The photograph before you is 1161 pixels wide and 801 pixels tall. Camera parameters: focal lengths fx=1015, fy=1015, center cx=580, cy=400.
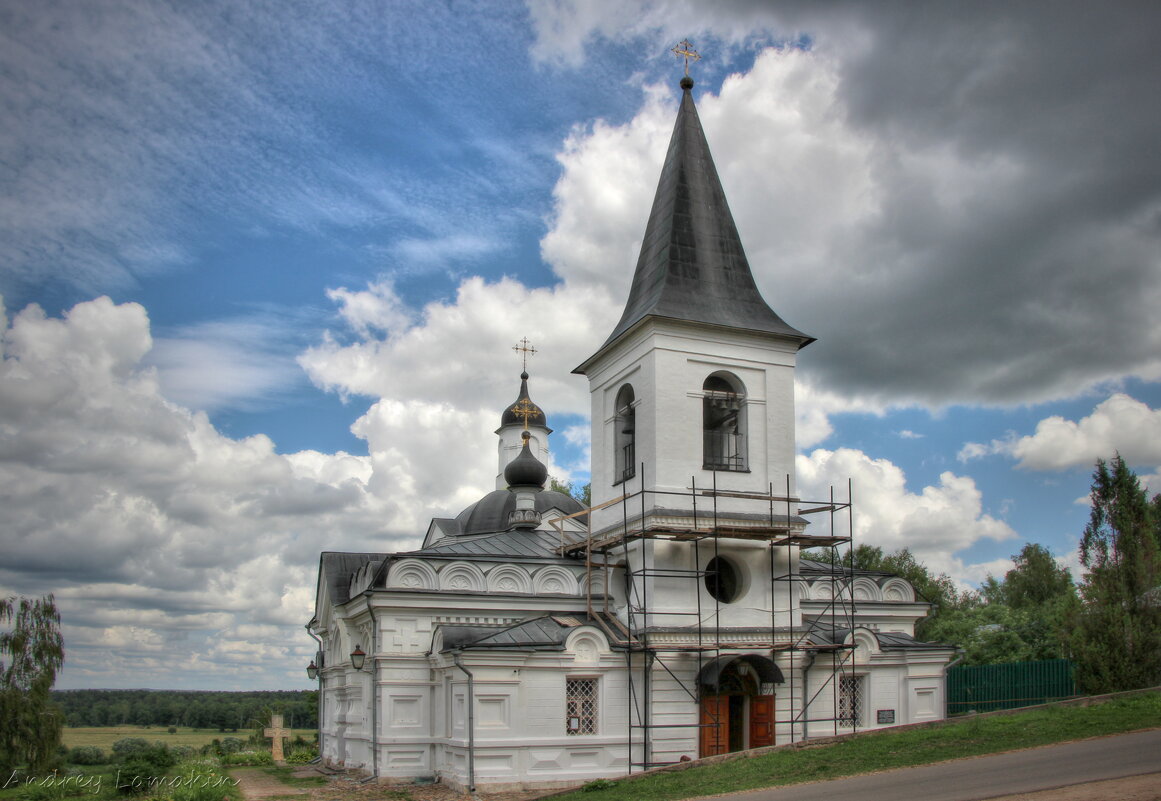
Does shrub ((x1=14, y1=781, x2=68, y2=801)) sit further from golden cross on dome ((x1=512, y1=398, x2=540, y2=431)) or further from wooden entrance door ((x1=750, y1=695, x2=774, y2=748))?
golden cross on dome ((x1=512, y1=398, x2=540, y2=431))

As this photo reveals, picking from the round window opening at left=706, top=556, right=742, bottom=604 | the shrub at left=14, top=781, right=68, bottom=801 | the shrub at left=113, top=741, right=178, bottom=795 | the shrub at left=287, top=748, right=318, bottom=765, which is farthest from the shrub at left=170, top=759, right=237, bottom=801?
the round window opening at left=706, top=556, right=742, bottom=604

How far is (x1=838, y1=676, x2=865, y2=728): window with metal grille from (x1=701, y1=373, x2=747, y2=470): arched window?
4.73 m

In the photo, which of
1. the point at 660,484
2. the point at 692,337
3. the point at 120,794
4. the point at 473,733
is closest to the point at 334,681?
the point at 120,794

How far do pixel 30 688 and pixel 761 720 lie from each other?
23516 millimetres

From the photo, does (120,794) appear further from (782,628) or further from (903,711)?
(903,711)

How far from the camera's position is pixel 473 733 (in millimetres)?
17531

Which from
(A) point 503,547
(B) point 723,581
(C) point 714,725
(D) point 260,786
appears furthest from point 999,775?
(D) point 260,786

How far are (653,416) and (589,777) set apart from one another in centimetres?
682

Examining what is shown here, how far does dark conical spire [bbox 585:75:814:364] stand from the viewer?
21.0 m

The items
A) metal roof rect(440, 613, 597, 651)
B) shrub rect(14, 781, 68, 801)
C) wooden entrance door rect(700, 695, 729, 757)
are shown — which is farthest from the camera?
shrub rect(14, 781, 68, 801)

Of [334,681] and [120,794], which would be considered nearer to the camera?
A: [120,794]

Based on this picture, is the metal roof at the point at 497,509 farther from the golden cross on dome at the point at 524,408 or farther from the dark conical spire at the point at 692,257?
the dark conical spire at the point at 692,257

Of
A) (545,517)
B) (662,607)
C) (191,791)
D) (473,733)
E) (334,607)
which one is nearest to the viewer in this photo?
(191,791)

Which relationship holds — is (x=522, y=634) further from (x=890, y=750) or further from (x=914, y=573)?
(x=914, y=573)
